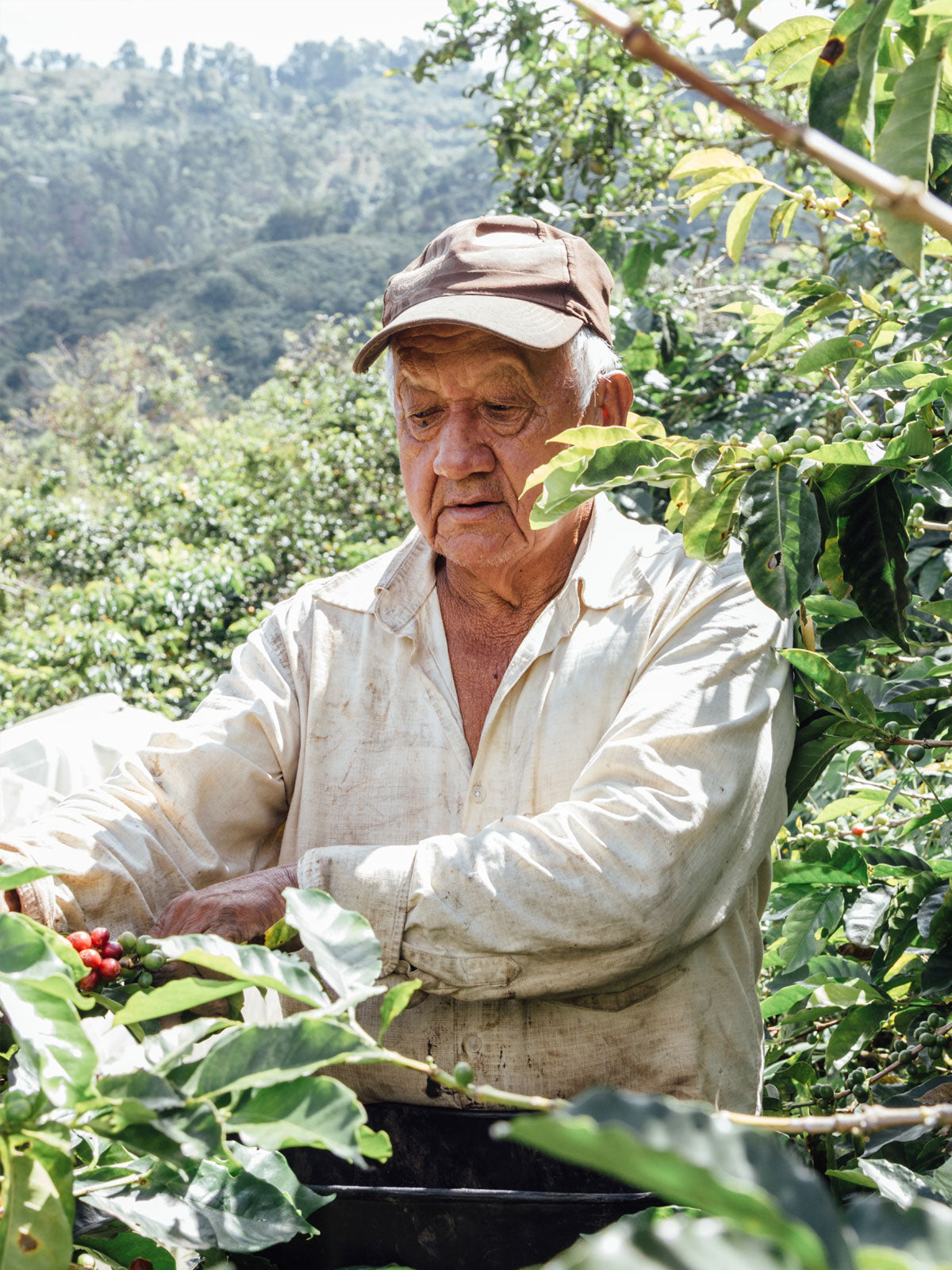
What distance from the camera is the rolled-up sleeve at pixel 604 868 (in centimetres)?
149

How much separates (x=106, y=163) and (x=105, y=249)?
29.7ft

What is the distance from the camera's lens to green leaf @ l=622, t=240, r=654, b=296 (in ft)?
13.1

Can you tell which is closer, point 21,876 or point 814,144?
point 814,144

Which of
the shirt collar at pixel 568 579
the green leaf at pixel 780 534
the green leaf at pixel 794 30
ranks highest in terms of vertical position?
the green leaf at pixel 794 30

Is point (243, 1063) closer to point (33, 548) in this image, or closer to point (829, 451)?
point (829, 451)

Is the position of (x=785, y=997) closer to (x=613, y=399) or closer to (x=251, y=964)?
(x=613, y=399)

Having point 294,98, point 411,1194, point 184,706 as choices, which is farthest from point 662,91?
point 294,98

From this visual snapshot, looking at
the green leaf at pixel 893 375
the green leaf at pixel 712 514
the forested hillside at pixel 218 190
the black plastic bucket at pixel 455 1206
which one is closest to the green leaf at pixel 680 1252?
the black plastic bucket at pixel 455 1206

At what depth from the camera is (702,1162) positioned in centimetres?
50

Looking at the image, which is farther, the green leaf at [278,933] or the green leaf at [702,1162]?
Result: the green leaf at [278,933]

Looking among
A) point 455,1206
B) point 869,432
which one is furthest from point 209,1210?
point 869,432

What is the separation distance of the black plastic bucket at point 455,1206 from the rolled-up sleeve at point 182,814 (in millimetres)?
476

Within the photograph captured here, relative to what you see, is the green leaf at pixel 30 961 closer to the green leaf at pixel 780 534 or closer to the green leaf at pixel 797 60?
the green leaf at pixel 780 534

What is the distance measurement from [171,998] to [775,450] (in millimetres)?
957
